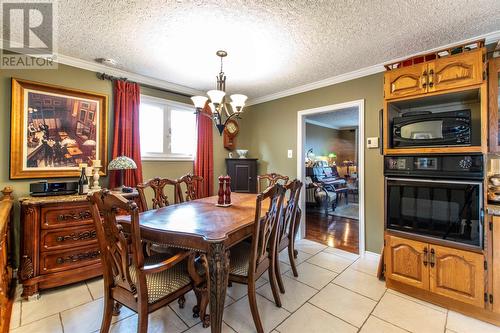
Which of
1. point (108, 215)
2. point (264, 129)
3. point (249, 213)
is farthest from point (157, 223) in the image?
point (264, 129)

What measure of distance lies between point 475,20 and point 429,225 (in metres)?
1.79

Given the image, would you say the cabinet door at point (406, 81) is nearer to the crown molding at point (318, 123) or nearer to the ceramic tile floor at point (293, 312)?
the ceramic tile floor at point (293, 312)

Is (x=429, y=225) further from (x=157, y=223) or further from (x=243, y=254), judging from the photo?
(x=157, y=223)

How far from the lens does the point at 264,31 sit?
1.98 m

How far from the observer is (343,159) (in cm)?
806

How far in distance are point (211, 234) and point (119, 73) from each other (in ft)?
8.71

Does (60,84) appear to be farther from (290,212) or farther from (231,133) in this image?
(290,212)

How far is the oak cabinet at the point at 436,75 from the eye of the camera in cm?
174

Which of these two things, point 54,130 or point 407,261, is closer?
point 407,261

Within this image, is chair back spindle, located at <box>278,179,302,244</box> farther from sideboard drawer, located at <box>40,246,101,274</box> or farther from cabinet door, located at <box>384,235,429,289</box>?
sideboard drawer, located at <box>40,246,101,274</box>

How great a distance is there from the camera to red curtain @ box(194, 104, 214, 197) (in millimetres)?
3566

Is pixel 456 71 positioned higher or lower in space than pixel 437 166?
higher

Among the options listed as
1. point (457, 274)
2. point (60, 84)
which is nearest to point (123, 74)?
point (60, 84)

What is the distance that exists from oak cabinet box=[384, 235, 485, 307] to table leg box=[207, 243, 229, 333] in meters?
1.72
